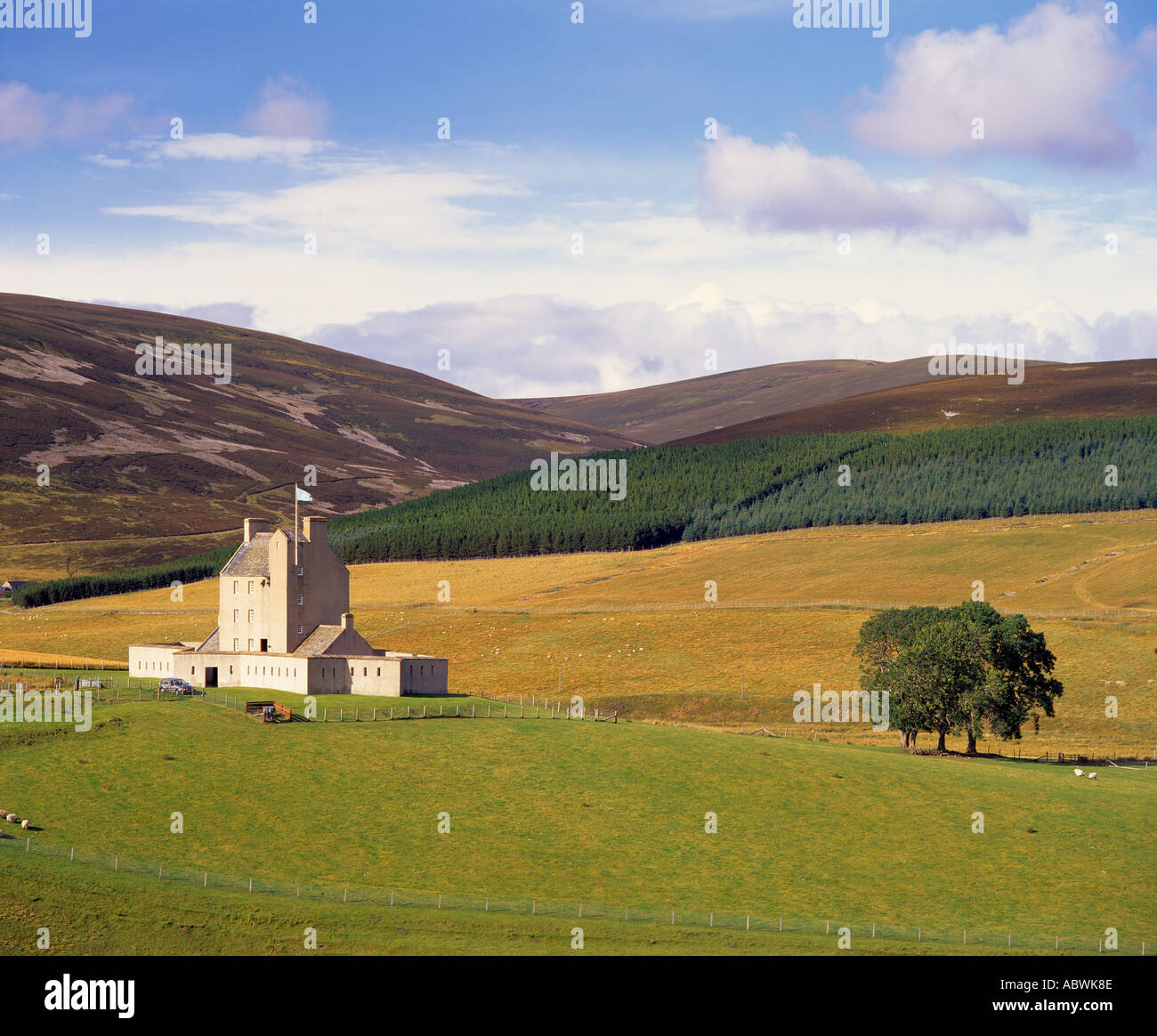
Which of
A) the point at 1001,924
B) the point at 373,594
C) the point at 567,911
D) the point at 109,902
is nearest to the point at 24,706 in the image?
the point at 109,902

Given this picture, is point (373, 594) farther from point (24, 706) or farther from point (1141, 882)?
point (1141, 882)

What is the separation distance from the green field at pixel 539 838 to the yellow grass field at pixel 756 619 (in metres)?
26.3

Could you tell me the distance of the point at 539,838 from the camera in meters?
64.4

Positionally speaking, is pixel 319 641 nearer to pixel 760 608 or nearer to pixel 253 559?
pixel 253 559

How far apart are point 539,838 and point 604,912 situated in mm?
10342

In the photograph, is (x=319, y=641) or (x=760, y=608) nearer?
(x=319, y=641)

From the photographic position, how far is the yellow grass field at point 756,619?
4496 inches

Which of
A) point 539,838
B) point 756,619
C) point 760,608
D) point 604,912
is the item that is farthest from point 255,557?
point 760,608

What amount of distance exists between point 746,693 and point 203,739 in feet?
186

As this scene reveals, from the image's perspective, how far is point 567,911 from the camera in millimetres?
54094

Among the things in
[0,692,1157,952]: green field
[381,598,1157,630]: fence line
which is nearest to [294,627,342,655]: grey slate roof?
[0,692,1157,952]: green field

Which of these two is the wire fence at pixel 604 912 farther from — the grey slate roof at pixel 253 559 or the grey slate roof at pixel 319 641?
the grey slate roof at pixel 253 559

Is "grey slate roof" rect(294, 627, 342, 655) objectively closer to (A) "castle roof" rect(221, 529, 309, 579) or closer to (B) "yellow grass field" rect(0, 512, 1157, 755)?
(A) "castle roof" rect(221, 529, 309, 579)

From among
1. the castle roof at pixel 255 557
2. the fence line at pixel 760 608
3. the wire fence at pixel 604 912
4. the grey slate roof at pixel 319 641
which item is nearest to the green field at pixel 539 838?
the wire fence at pixel 604 912
